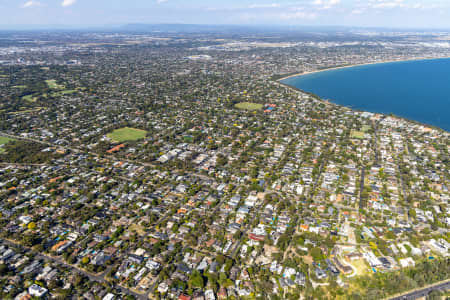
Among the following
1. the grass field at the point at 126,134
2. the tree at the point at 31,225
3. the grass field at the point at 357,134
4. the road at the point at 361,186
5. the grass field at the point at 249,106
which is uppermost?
the grass field at the point at 249,106

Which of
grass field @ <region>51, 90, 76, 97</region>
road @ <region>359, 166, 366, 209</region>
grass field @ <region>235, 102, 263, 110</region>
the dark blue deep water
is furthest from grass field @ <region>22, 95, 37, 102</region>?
road @ <region>359, 166, 366, 209</region>

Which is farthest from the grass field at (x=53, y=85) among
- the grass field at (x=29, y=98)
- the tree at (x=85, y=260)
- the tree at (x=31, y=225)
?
the tree at (x=85, y=260)

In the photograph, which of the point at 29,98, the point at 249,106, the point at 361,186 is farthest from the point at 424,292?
A: the point at 29,98

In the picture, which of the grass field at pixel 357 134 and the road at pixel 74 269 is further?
the grass field at pixel 357 134

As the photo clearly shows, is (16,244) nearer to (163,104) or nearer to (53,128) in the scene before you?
(53,128)

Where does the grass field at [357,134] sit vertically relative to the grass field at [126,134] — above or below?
above

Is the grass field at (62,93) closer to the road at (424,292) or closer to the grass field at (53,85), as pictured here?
the grass field at (53,85)

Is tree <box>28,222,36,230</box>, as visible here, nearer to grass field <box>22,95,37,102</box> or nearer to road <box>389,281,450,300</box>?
road <box>389,281,450,300</box>

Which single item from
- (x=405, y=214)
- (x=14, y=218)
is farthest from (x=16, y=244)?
(x=405, y=214)
